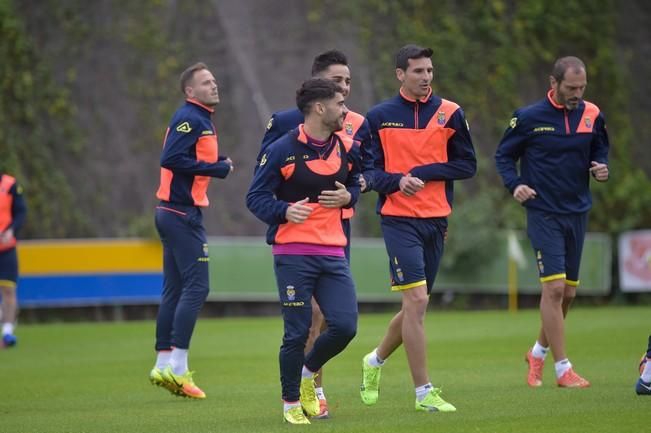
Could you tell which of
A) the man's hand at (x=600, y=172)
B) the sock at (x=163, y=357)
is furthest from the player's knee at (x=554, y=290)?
the sock at (x=163, y=357)

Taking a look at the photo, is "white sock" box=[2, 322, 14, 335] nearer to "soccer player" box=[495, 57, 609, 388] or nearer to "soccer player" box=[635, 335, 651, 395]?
"soccer player" box=[495, 57, 609, 388]

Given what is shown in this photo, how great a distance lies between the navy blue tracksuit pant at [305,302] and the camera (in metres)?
7.99

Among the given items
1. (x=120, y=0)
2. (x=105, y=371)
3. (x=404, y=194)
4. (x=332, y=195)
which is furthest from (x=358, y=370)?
(x=120, y=0)

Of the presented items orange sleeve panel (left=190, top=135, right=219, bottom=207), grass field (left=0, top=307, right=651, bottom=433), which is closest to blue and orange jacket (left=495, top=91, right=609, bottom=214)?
grass field (left=0, top=307, right=651, bottom=433)

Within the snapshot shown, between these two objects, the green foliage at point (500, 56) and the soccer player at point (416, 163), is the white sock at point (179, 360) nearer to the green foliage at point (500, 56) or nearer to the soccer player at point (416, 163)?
the soccer player at point (416, 163)

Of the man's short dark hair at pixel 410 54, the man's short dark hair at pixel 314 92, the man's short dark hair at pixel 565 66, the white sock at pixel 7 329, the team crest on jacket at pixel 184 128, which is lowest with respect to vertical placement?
the white sock at pixel 7 329

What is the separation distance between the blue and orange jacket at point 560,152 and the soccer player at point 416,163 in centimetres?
129

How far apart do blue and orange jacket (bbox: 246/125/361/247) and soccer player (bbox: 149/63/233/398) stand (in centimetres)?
228

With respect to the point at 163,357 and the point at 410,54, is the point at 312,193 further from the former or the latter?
the point at 163,357

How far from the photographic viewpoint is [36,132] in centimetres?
2230

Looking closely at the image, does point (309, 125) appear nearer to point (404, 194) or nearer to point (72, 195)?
point (404, 194)

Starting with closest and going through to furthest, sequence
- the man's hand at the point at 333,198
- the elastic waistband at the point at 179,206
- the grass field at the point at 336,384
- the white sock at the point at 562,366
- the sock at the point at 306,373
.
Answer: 1. the man's hand at the point at 333,198
2. the grass field at the point at 336,384
3. the sock at the point at 306,373
4. the white sock at the point at 562,366
5. the elastic waistband at the point at 179,206

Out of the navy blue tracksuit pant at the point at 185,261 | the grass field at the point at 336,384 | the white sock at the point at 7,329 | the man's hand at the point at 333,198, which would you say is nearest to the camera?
the man's hand at the point at 333,198

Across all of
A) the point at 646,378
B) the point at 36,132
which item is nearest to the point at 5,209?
the point at 36,132
